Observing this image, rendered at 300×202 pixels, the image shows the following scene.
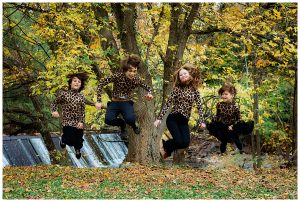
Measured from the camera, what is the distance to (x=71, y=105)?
29.8 ft

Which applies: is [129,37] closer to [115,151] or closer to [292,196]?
[292,196]

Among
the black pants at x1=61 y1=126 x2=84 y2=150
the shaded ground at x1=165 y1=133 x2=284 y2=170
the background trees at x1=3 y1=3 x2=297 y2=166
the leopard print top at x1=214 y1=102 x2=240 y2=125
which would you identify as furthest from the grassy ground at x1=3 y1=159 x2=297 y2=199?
the shaded ground at x1=165 y1=133 x2=284 y2=170

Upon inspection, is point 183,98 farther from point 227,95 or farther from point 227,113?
point 227,113

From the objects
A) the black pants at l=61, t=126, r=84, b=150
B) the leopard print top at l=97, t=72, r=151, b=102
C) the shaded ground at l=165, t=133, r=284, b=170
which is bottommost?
the shaded ground at l=165, t=133, r=284, b=170

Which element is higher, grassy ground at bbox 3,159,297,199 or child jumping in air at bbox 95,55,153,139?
child jumping in air at bbox 95,55,153,139

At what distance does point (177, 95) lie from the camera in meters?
8.35

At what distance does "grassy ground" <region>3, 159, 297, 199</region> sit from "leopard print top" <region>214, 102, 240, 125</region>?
72.5 inches

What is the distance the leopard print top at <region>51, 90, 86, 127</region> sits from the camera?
908 centimetres

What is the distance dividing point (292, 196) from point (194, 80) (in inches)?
153

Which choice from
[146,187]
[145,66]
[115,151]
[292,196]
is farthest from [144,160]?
[115,151]

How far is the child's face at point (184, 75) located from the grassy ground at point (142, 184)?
A: 9.41 ft

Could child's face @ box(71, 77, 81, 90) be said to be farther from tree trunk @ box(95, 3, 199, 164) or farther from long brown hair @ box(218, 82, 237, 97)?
tree trunk @ box(95, 3, 199, 164)

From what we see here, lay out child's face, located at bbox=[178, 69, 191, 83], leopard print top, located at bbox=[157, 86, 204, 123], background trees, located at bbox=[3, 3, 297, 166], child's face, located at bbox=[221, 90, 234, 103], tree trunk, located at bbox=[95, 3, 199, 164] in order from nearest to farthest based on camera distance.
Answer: child's face, located at bbox=[178, 69, 191, 83] → leopard print top, located at bbox=[157, 86, 204, 123] → child's face, located at bbox=[221, 90, 234, 103] → background trees, located at bbox=[3, 3, 297, 166] → tree trunk, located at bbox=[95, 3, 199, 164]

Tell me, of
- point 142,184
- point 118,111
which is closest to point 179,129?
point 118,111
